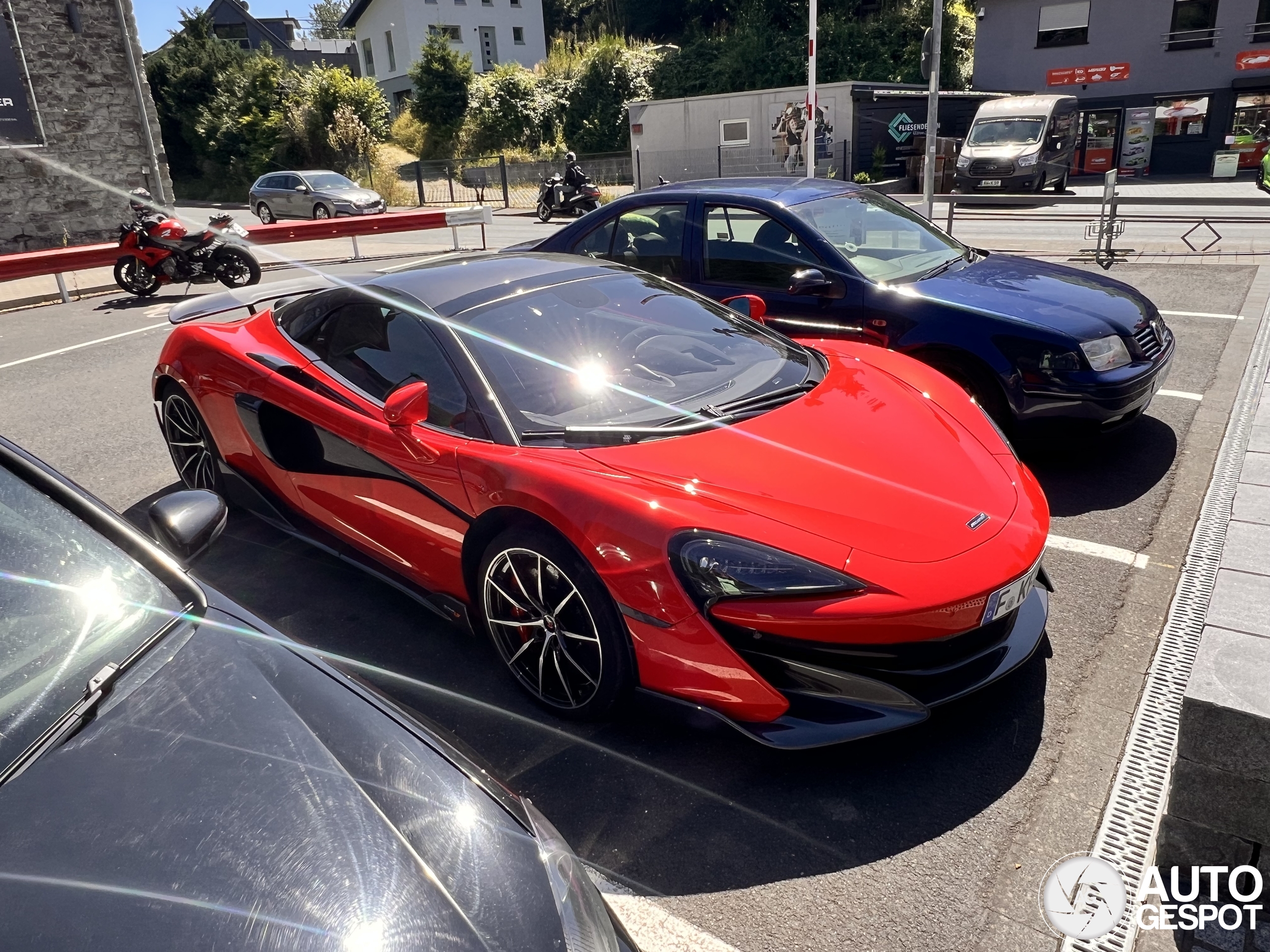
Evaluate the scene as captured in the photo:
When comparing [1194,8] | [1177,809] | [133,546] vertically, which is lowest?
[1177,809]

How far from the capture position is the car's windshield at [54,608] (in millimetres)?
1792

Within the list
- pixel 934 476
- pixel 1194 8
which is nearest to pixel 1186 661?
pixel 934 476

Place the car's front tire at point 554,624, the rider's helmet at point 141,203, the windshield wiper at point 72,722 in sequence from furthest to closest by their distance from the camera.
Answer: the rider's helmet at point 141,203 < the car's front tire at point 554,624 < the windshield wiper at point 72,722

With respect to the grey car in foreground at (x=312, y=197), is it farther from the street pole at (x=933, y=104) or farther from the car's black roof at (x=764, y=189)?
the car's black roof at (x=764, y=189)

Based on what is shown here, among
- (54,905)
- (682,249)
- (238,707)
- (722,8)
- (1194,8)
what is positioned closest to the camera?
(54,905)

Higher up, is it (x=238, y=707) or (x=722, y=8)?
(x=722, y=8)

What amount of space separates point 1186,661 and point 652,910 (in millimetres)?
2157

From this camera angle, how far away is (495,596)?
10.5 feet

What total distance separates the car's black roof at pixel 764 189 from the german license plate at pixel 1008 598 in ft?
11.1

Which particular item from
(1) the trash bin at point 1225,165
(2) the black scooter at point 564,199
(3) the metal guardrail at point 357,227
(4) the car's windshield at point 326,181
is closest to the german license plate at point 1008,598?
(3) the metal guardrail at point 357,227

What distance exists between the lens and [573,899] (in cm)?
158

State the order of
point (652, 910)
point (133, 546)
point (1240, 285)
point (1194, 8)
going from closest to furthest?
point (133, 546)
point (652, 910)
point (1240, 285)
point (1194, 8)

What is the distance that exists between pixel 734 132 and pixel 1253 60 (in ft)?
52.6

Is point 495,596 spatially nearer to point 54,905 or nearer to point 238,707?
point 238,707
